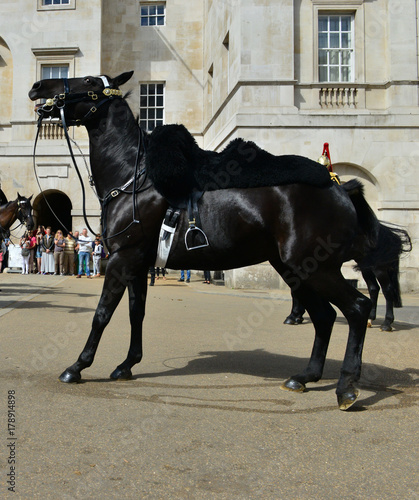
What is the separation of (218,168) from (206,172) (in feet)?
0.35

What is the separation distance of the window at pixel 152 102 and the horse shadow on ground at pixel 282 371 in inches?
811

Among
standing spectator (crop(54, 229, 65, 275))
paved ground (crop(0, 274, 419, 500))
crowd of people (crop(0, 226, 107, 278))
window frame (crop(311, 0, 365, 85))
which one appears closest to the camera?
paved ground (crop(0, 274, 419, 500))

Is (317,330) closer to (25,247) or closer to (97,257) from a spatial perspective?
(97,257)

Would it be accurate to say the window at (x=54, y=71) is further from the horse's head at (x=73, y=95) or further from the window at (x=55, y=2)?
the horse's head at (x=73, y=95)

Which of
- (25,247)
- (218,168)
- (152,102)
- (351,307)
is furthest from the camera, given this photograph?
(152,102)

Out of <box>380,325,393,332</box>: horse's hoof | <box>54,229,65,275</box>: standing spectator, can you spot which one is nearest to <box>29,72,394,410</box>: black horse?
<box>380,325,393,332</box>: horse's hoof

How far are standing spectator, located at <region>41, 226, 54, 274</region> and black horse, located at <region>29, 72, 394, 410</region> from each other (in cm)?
1890

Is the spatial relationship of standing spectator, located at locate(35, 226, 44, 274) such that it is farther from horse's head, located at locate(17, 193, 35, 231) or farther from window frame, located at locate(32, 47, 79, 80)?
horse's head, located at locate(17, 193, 35, 231)

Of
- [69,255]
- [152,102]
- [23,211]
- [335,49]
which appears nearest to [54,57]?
[152,102]

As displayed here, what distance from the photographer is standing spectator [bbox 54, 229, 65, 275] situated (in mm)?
22500

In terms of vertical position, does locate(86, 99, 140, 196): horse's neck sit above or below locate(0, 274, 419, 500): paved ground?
above

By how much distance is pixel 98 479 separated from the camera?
2.58m

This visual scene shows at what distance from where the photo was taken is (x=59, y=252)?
74.7 ft

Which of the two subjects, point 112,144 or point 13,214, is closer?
point 112,144
